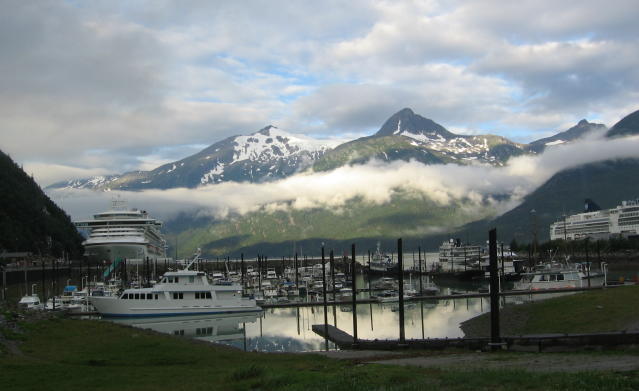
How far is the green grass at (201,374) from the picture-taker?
16.5 metres

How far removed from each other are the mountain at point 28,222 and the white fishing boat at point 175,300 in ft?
211

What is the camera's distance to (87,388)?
63.2 ft

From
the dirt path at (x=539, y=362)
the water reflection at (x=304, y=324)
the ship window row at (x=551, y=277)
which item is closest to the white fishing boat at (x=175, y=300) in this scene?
the water reflection at (x=304, y=324)

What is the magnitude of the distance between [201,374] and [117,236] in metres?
132

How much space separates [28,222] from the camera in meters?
137

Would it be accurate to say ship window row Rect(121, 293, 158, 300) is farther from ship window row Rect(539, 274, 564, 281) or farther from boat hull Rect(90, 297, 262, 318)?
ship window row Rect(539, 274, 564, 281)

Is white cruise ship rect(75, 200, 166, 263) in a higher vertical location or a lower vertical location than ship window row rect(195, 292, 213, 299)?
higher

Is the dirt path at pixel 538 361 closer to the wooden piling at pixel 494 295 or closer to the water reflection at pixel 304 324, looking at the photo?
the wooden piling at pixel 494 295

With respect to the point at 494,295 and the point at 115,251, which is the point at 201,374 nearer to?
the point at 494,295

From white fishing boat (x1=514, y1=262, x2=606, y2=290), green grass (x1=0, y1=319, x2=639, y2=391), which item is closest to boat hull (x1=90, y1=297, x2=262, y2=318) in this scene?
green grass (x1=0, y1=319, x2=639, y2=391)

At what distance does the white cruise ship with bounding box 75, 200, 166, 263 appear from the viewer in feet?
477

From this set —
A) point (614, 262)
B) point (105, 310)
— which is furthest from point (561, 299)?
point (614, 262)

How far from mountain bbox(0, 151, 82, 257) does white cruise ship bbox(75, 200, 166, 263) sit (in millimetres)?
6708

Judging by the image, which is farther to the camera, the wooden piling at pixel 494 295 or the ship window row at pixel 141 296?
→ the ship window row at pixel 141 296
